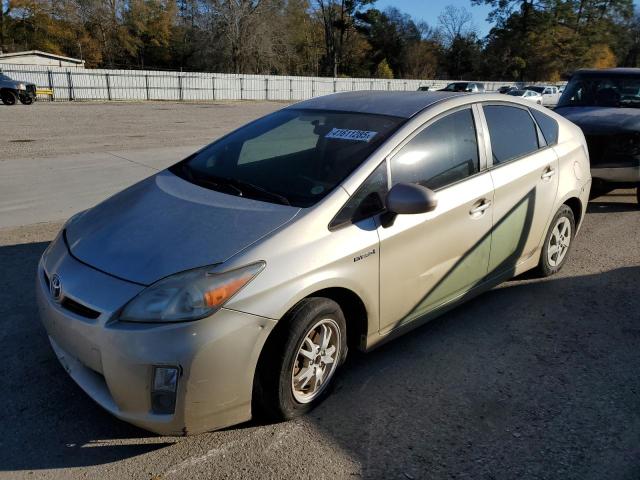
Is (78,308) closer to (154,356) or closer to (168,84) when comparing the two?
(154,356)

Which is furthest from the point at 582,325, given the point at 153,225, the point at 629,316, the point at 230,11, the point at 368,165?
the point at 230,11

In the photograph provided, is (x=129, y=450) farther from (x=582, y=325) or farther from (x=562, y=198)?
(x=562, y=198)

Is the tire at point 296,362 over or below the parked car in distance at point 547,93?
over

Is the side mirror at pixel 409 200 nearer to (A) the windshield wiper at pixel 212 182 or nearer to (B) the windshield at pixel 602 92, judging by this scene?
(A) the windshield wiper at pixel 212 182

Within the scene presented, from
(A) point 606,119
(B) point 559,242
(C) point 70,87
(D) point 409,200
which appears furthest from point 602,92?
(C) point 70,87

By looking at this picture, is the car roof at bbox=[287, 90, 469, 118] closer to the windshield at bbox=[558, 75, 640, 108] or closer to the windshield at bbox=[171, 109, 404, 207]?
the windshield at bbox=[171, 109, 404, 207]

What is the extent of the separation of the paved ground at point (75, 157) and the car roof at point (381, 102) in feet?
12.5

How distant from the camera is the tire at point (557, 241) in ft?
15.5

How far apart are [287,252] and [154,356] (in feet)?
2.55

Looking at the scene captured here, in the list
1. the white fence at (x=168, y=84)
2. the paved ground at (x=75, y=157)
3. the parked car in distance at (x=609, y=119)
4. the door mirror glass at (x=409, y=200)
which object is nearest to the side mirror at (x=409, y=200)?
the door mirror glass at (x=409, y=200)

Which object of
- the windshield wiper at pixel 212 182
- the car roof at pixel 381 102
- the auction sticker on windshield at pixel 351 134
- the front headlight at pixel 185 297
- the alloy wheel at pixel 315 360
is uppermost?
the car roof at pixel 381 102

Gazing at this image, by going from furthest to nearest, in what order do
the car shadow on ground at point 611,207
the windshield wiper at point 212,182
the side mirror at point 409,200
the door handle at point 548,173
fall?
the car shadow on ground at point 611,207 → the door handle at point 548,173 → the windshield wiper at point 212,182 → the side mirror at point 409,200

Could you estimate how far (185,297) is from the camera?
2.47 metres

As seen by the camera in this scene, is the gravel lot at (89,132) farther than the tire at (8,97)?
No
